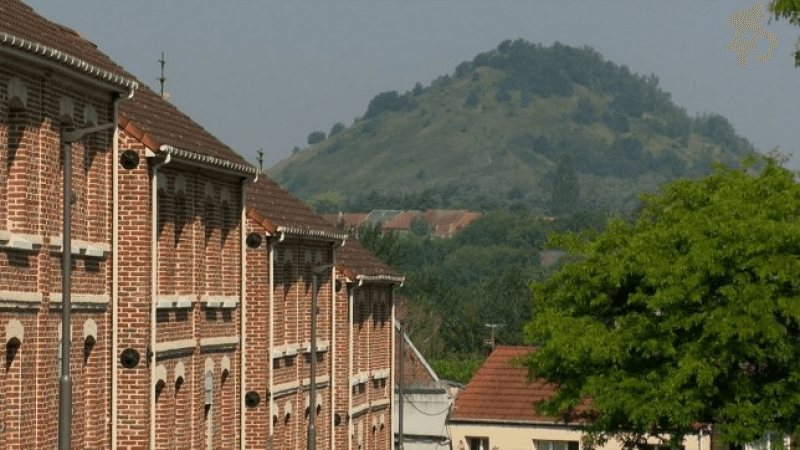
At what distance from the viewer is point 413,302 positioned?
18125 cm

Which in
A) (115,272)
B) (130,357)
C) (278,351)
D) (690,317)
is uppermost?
(115,272)

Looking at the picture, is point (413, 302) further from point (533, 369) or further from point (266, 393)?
point (266, 393)

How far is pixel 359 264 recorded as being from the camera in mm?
63438

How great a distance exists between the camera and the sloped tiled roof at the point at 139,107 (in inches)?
1131

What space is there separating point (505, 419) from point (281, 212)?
3120 cm

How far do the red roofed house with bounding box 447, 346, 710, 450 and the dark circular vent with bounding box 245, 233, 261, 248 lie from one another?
3258 cm

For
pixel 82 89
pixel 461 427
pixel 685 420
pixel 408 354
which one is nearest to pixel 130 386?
pixel 82 89

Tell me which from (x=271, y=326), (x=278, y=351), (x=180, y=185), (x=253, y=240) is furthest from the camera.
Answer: (x=278, y=351)

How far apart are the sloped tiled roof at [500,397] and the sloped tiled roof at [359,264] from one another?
511 inches

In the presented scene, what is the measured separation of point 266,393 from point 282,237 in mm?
3581

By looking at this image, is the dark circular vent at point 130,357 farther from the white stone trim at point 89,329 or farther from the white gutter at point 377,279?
the white gutter at point 377,279

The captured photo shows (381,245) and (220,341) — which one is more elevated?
(381,245)

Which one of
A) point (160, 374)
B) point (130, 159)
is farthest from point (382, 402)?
point (130, 159)

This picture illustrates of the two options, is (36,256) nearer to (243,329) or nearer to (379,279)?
(243,329)
